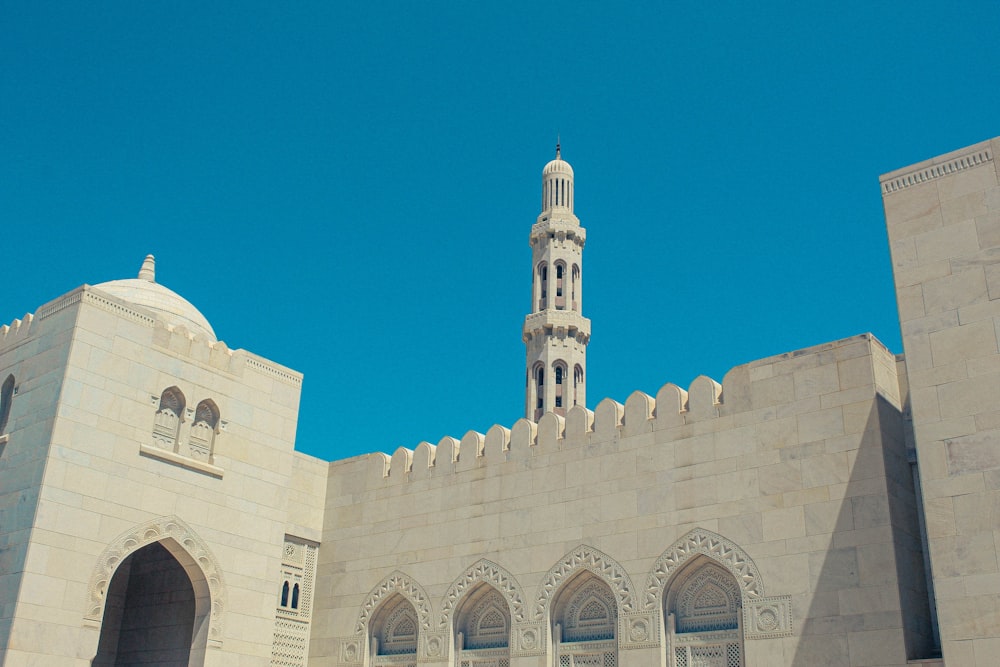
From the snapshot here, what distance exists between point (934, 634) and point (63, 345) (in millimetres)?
11519

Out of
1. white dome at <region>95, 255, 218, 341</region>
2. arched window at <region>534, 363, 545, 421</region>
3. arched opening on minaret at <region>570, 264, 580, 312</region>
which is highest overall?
arched opening on minaret at <region>570, 264, 580, 312</region>

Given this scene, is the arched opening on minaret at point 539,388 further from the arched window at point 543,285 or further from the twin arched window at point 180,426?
the twin arched window at point 180,426

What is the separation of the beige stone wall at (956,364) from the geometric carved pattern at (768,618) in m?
2.18

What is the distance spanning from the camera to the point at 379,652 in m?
15.5

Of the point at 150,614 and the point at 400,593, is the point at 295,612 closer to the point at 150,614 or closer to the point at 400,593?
the point at 400,593

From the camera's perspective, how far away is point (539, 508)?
14320mm

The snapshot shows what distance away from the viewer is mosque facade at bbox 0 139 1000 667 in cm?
1066

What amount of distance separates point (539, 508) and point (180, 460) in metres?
5.23

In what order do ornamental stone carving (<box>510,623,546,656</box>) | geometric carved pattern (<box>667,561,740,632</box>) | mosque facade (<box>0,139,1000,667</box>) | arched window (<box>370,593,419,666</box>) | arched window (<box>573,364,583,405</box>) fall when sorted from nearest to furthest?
mosque facade (<box>0,139,1000,667</box>) < geometric carved pattern (<box>667,561,740,632</box>) < ornamental stone carving (<box>510,623,546,656</box>) < arched window (<box>370,593,419,666</box>) < arched window (<box>573,364,583,405</box>)

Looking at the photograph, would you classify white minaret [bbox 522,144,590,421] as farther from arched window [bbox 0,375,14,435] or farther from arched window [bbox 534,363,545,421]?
arched window [bbox 0,375,14,435]

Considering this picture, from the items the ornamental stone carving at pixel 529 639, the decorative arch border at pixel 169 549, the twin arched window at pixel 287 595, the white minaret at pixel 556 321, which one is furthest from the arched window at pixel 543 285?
the ornamental stone carving at pixel 529 639

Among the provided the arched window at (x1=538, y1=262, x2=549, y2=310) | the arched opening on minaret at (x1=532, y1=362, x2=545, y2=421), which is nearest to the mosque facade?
the arched opening on minaret at (x1=532, y1=362, x2=545, y2=421)

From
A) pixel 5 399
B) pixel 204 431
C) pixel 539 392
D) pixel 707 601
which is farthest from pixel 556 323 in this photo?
pixel 707 601

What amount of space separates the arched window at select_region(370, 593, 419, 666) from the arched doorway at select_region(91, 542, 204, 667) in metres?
2.66
